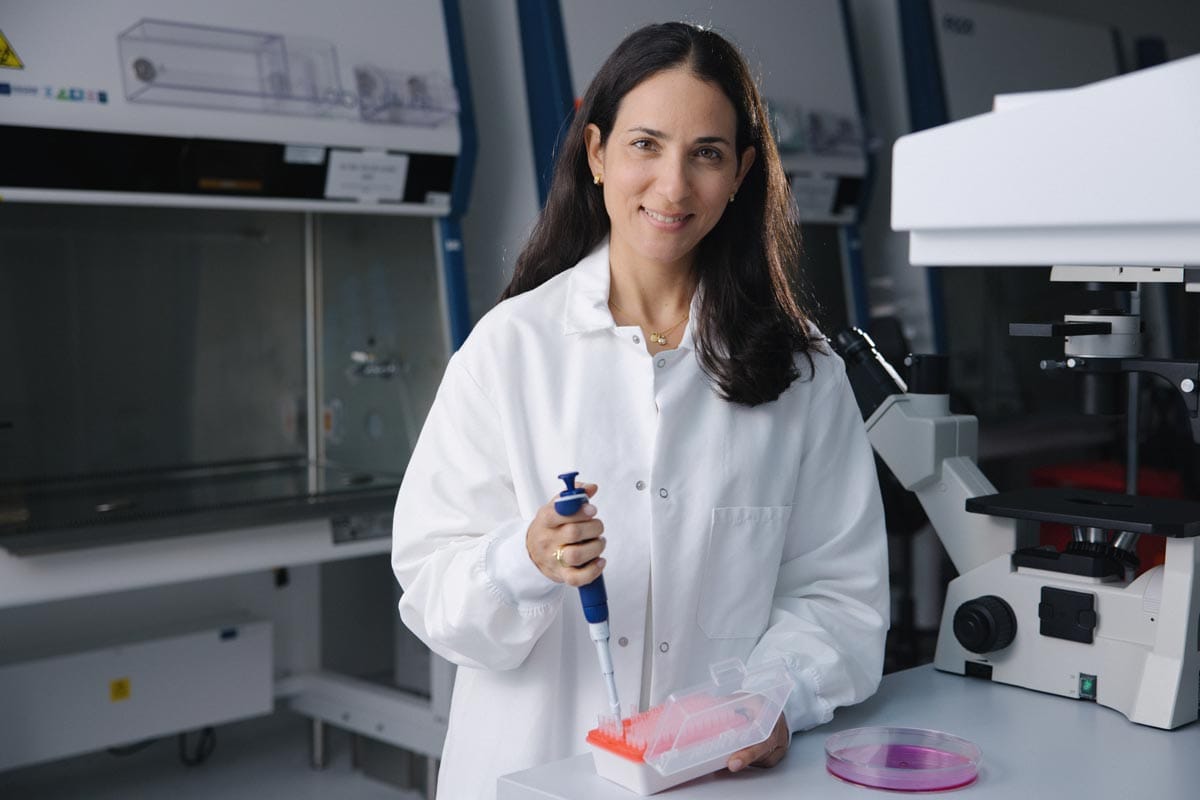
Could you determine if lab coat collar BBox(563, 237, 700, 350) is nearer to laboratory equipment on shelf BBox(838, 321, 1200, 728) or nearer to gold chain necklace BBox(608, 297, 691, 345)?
gold chain necklace BBox(608, 297, 691, 345)

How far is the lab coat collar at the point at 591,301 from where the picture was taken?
1.48 meters

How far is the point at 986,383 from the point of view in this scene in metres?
4.25

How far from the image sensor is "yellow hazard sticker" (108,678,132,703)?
2.87 meters

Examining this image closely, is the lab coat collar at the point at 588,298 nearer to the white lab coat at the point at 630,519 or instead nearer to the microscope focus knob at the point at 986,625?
the white lab coat at the point at 630,519

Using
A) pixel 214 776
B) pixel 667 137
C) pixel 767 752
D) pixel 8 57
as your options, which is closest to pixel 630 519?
pixel 767 752

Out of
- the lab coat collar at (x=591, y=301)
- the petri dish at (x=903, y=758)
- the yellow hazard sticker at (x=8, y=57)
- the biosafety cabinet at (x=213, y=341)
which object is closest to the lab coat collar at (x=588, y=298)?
the lab coat collar at (x=591, y=301)

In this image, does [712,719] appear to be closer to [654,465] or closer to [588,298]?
[654,465]

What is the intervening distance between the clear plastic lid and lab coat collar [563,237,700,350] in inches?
16.2

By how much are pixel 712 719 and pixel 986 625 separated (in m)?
0.55

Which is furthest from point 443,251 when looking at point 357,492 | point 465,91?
point 357,492

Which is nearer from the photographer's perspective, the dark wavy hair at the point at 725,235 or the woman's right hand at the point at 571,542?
the woman's right hand at the point at 571,542

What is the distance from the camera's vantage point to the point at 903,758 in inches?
51.3

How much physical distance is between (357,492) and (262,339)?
60 centimetres

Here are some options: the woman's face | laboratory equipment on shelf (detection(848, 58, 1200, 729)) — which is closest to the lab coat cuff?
the woman's face
